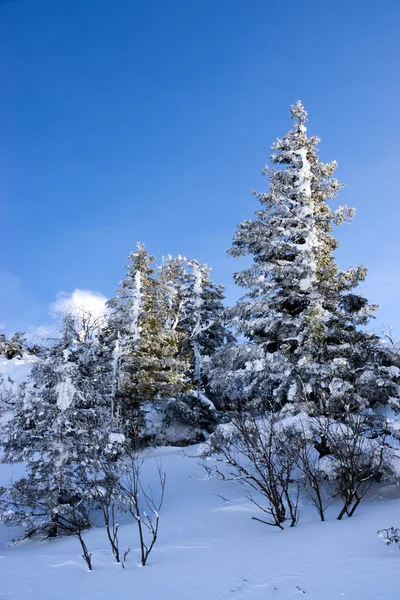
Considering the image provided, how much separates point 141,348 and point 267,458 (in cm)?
1266

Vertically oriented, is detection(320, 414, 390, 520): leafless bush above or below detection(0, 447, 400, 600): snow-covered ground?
above

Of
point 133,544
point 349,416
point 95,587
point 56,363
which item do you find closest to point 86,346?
point 56,363

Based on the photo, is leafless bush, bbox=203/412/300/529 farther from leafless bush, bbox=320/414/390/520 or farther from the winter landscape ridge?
leafless bush, bbox=320/414/390/520

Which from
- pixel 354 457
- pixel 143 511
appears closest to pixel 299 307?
pixel 354 457

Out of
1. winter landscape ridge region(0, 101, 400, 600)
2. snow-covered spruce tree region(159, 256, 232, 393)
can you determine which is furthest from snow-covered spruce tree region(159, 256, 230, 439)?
winter landscape ridge region(0, 101, 400, 600)

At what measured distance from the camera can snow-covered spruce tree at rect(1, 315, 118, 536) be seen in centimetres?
967

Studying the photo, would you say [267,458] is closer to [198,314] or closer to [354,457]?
[354,457]

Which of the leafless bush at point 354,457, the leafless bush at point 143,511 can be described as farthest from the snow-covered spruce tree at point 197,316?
the leafless bush at point 354,457

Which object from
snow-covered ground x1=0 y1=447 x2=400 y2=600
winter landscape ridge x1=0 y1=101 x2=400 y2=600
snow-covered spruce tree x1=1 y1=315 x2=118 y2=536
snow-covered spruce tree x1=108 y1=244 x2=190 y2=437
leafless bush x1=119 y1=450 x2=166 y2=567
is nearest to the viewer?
snow-covered ground x1=0 y1=447 x2=400 y2=600

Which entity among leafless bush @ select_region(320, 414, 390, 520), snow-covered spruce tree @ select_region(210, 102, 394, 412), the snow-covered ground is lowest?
the snow-covered ground

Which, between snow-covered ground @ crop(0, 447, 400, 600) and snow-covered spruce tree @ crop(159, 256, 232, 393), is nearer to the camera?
snow-covered ground @ crop(0, 447, 400, 600)

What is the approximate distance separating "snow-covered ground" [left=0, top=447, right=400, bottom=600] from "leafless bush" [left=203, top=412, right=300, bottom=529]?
0.44 metres

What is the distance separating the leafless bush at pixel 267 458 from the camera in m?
8.16

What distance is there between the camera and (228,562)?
19.9 feet
